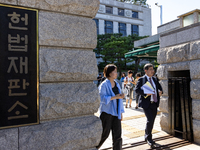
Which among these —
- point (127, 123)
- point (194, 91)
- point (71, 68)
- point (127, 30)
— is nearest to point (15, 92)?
point (71, 68)

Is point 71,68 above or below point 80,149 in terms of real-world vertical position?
above

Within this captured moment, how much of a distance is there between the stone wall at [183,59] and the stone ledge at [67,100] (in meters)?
2.73

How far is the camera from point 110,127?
3355mm

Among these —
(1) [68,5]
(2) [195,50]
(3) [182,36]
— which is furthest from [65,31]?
(3) [182,36]

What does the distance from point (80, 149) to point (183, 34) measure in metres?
3.82

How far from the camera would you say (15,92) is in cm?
237

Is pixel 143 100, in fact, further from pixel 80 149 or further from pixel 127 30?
pixel 127 30

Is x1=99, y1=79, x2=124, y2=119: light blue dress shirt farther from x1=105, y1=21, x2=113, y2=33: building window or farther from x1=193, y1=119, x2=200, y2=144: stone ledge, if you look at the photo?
x1=105, y1=21, x2=113, y2=33: building window

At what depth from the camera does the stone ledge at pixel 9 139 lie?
2.22 metres

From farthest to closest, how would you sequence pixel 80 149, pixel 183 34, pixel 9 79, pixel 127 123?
pixel 127 123
pixel 183 34
pixel 80 149
pixel 9 79

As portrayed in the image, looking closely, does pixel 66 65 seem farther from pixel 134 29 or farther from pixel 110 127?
pixel 134 29

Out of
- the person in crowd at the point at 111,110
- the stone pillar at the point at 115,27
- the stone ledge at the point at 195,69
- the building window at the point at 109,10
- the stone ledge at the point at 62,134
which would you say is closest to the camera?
the stone ledge at the point at 62,134

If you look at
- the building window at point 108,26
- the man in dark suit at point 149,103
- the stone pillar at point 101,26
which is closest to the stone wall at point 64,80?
the man in dark suit at point 149,103

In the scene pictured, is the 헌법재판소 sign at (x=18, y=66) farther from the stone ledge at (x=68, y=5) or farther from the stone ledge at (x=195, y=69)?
the stone ledge at (x=195, y=69)
